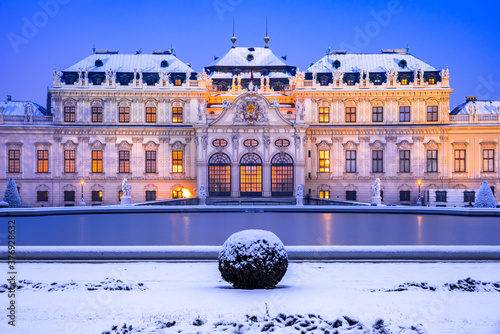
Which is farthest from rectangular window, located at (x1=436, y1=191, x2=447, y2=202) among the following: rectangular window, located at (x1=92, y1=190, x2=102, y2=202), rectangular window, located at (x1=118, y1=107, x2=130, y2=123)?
rectangular window, located at (x1=92, y1=190, x2=102, y2=202)

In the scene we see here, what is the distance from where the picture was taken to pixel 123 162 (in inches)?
1854

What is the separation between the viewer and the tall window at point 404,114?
47.5 metres

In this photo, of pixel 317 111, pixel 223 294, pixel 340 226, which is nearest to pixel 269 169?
pixel 317 111

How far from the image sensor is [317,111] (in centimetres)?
4738

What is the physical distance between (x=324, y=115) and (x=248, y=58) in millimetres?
11163

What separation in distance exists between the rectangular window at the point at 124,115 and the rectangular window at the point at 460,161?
32699 millimetres

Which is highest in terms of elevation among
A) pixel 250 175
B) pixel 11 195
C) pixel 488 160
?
pixel 488 160

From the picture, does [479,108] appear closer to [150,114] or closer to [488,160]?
[488,160]

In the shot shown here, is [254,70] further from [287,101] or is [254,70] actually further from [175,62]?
[175,62]

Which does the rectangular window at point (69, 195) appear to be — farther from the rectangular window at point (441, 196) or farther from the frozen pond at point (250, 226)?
the rectangular window at point (441, 196)

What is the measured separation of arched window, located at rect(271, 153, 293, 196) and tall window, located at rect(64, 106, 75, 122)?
20286mm

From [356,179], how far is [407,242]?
31.9 metres

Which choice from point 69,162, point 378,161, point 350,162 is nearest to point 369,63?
point 378,161

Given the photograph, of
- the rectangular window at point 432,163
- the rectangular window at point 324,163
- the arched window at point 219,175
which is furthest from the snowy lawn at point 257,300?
the rectangular window at point 432,163
